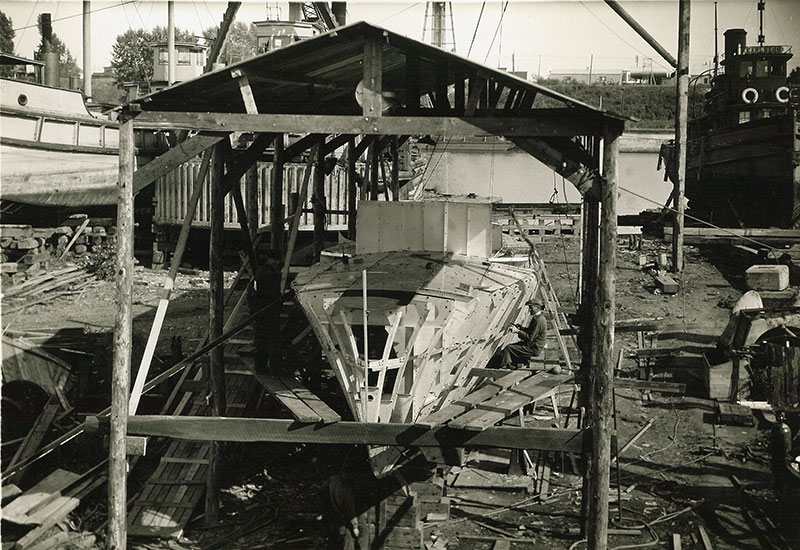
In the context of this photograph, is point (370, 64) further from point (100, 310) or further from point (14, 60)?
point (14, 60)

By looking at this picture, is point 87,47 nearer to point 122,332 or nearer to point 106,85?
point 122,332

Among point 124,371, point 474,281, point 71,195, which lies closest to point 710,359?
point 474,281

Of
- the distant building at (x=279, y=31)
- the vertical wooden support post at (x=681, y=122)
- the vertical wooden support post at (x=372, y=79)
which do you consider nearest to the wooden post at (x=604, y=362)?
the vertical wooden support post at (x=372, y=79)

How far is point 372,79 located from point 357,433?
377cm

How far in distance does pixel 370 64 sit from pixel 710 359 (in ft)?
30.5

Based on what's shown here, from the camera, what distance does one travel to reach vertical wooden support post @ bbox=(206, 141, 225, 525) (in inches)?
394

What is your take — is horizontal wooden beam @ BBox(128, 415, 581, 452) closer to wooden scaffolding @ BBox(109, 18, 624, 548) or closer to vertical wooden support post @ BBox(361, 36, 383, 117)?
wooden scaffolding @ BBox(109, 18, 624, 548)

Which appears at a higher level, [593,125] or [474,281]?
[593,125]

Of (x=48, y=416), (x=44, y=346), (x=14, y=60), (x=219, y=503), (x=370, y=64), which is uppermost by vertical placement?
(x=14, y=60)

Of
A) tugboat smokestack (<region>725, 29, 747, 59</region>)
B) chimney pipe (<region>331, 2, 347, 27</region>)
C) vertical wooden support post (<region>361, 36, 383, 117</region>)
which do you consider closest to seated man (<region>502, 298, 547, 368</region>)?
vertical wooden support post (<region>361, 36, 383, 117</region>)

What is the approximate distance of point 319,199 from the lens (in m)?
15.6

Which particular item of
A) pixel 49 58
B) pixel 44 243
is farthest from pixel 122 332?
pixel 49 58

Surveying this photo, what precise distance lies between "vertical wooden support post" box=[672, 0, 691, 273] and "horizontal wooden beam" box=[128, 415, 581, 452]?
12.3 m

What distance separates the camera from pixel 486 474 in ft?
37.1
